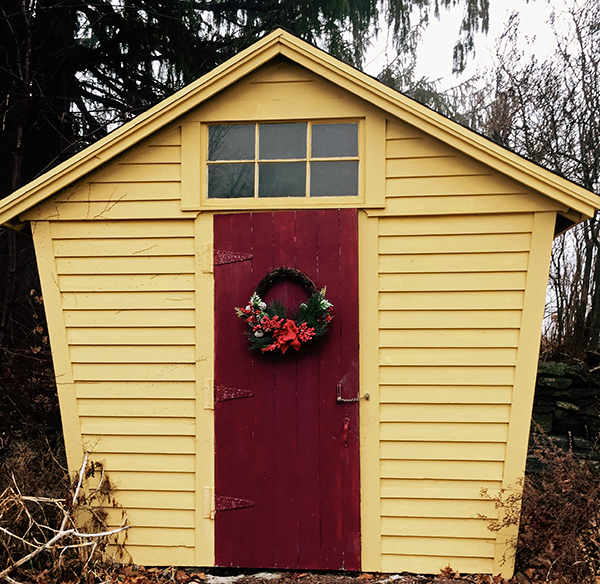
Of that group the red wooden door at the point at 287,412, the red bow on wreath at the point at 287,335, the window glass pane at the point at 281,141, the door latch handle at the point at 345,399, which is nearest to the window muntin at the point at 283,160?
the window glass pane at the point at 281,141

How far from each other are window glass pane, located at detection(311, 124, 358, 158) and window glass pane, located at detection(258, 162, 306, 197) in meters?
0.19

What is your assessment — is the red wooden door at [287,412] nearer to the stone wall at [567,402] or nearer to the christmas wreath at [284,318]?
the christmas wreath at [284,318]

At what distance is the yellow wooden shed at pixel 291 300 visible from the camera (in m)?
4.73

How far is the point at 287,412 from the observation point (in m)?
4.86

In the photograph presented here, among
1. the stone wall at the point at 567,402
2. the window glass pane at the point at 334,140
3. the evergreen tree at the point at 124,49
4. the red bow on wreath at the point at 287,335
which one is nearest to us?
the red bow on wreath at the point at 287,335

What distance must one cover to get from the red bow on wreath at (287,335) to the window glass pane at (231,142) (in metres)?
1.48

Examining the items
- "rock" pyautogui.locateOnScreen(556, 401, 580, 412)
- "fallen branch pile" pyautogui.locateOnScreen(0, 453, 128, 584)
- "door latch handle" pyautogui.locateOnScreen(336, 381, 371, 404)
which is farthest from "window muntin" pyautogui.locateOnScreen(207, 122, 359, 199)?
"rock" pyautogui.locateOnScreen(556, 401, 580, 412)

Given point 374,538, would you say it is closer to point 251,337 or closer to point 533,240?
point 251,337

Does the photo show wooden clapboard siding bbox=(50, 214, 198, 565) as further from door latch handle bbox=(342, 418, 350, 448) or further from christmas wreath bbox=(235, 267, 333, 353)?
door latch handle bbox=(342, 418, 350, 448)

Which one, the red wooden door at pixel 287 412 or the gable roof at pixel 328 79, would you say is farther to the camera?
the red wooden door at pixel 287 412

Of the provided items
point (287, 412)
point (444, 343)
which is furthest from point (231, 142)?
point (444, 343)

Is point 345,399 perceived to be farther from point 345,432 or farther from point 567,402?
point 567,402

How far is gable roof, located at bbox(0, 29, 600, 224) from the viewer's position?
14.8 ft

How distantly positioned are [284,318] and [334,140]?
157 centimetres
